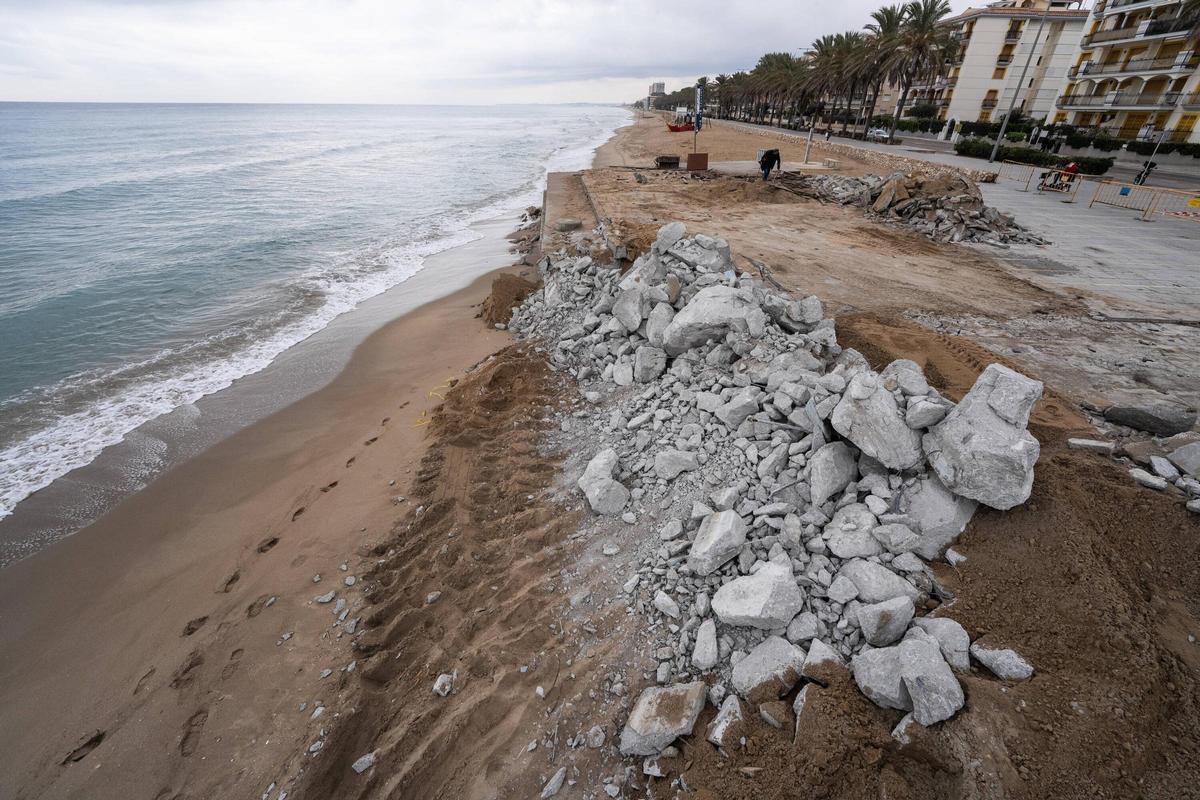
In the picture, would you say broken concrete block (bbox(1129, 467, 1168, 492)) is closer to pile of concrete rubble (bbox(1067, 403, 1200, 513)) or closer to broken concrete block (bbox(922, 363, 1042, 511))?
pile of concrete rubble (bbox(1067, 403, 1200, 513))

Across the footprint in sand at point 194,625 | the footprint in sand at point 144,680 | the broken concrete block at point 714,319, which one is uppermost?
the broken concrete block at point 714,319

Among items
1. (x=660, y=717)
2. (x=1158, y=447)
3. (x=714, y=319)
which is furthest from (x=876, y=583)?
(x=714, y=319)

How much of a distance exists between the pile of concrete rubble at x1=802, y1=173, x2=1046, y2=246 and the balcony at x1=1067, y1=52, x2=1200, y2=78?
3518 centimetres

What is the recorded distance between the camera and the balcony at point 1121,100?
→ 35.6 metres

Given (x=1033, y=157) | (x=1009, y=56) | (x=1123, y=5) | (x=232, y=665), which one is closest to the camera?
(x=232, y=665)

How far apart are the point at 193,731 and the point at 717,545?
469cm

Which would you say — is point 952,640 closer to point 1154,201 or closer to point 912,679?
point 912,679

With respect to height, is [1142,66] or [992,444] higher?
[1142,66]

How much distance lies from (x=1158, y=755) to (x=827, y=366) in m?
4.60

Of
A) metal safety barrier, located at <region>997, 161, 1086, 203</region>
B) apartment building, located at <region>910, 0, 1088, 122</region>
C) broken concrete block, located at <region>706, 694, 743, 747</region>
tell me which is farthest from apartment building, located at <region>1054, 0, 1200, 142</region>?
broken concrete block, located at <region>706, 694, 743, 747</region>

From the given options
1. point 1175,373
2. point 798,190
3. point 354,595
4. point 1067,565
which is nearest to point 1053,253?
point 1175,373

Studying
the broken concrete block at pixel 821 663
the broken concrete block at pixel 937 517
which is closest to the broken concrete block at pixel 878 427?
the broken concrete block at pixel 937 517

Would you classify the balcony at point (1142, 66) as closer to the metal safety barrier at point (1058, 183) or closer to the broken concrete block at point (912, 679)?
the metal safety barrier at point (1058, 183)

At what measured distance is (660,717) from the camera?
363 cm
